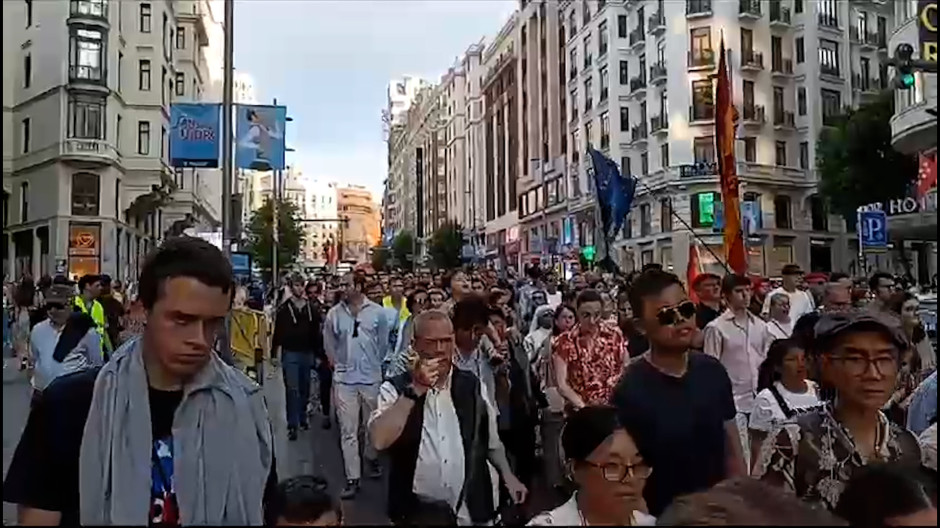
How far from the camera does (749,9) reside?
5528 centimetres

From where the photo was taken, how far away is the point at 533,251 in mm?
73062

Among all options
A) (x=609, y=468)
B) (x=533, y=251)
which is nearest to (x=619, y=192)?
(x=609, y=468)

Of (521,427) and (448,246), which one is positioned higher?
(448,246)

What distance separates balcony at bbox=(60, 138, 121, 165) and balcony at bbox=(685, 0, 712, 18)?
30.7 m

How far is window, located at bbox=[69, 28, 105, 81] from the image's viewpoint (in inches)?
1852

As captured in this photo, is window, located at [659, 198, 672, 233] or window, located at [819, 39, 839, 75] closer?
window, located at [659, 198, 672, 233]

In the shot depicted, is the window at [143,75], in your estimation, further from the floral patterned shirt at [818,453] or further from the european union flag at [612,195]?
the floral patterned shirt at [818,453]

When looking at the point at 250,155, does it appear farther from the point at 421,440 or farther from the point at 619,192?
the point at 421,440

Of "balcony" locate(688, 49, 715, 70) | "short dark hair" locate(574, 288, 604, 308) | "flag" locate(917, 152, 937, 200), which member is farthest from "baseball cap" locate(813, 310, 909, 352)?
"balcony" locate(688, 49, 715, 70)

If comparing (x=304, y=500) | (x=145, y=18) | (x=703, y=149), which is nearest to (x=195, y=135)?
(x=304, y=500)

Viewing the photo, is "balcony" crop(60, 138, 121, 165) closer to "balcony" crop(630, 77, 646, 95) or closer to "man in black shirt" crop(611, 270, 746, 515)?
"balcony" crop(630, 77, 646, 95)

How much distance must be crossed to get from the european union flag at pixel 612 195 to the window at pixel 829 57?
144ft

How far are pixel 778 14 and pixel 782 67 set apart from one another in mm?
2902

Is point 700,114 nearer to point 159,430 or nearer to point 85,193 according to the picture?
point 85,193
